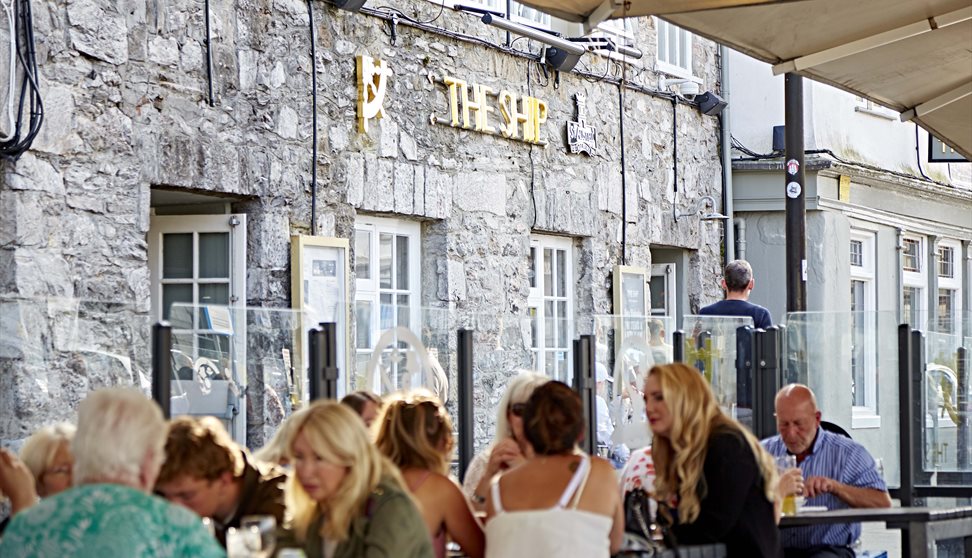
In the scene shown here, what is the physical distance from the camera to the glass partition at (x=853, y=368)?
1084 cm

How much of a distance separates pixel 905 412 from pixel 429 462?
506cm

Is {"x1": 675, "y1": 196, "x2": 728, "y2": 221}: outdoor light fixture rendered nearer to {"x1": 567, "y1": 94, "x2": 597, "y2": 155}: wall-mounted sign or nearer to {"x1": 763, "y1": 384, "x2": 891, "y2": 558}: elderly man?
{"x1": 567, "y1": 94, "x2": 597, "y2": 155}: wall-mounted sign

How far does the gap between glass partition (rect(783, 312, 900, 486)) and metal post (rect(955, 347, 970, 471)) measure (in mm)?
424

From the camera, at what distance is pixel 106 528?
3902mm

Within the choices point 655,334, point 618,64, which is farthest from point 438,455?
point 618,64

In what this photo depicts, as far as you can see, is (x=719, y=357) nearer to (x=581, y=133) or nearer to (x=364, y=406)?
A: (x=581, y=133)

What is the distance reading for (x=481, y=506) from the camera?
21.3ft

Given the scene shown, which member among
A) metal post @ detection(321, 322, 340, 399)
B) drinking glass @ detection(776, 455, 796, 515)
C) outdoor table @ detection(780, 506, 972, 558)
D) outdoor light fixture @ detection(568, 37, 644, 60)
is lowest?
outdoor table @ detection(780, 506, 972, 558)

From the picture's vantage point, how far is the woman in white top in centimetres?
516

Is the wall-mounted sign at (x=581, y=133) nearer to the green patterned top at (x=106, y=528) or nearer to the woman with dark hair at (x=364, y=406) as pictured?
the woman with dark hair at (x=364, y=406)

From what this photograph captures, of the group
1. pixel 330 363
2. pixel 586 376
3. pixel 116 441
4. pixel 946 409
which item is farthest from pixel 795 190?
pixel 116 441

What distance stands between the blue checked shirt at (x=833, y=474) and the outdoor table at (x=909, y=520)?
0.19 metres

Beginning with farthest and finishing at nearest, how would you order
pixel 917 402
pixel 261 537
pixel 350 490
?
1. pixel 917 402
2. pixel 350 490
3. pixel 261 537

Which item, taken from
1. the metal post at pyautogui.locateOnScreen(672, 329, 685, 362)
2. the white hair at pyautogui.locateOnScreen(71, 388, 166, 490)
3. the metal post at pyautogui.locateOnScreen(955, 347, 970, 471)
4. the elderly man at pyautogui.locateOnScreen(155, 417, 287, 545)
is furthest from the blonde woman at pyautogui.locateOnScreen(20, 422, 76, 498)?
the metal post at pyautogui.locateOnScreen(955, 347, 970, 471)
